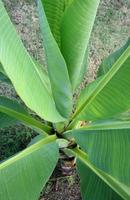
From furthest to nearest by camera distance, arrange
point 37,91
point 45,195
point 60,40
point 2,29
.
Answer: point 45,195, point 60,40, point 37,91, point 2,29

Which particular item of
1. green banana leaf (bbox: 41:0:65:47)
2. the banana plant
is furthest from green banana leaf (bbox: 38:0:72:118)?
green banana leaf (bbox: 41:0:65:47)

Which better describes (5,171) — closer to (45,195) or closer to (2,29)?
(2,29)

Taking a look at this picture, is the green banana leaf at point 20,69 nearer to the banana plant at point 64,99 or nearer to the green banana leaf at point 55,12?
the banana plant at point 64,99

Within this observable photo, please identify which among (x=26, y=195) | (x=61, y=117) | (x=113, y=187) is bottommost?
(x=113, y=187)

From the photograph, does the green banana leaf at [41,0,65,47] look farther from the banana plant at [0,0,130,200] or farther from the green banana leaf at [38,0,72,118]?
the green banana leaf at [38,0,72,118]

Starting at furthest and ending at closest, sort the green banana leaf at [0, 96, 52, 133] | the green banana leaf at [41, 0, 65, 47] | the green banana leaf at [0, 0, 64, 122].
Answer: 1. the green banana leaf at [0, 96, 52, 133]
2. the green banana leaf at [41, 0, 65, 47]
3. the green banana leaf at [0, 0, 64, 122]

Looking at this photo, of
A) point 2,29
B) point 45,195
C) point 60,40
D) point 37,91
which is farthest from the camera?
point 45,195

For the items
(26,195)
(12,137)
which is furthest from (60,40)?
(12,137)

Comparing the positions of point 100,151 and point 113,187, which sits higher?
point 100,151

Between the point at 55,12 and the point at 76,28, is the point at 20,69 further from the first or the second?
the point at 55,12
